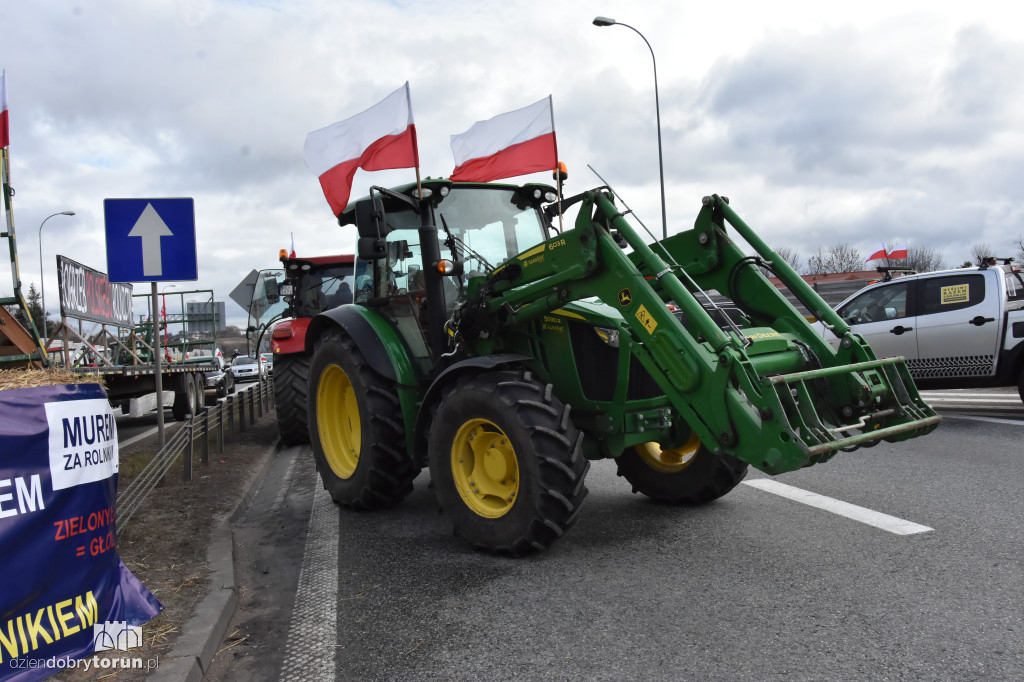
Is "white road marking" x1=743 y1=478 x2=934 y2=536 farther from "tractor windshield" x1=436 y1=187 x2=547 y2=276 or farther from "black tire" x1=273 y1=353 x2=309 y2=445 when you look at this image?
"black tire" x1=273 y1=353 x2=309 y2=445

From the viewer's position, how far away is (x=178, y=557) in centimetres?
494

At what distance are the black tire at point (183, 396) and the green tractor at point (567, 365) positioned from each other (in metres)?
9.66

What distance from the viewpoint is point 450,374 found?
5.15 meters

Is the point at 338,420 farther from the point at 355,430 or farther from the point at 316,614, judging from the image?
the point at 316,614

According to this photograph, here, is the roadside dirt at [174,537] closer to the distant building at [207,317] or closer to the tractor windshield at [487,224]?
the tractor windshield at [487,224]

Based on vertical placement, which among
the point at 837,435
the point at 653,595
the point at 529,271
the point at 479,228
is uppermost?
the point at 479,228

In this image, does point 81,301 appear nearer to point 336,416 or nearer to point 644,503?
point 336,416

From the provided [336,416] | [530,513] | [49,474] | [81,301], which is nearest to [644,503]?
[530,513]

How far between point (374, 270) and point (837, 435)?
13.2 ft

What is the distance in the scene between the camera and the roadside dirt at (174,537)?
143 inches

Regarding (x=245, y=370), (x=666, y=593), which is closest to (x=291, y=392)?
(x=666, y=593)

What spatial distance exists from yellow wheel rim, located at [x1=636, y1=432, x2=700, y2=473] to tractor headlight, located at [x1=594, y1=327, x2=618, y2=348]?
41.6 inches

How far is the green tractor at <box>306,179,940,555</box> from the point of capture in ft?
14.2

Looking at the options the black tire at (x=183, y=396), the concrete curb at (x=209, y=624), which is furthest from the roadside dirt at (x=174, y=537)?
the black tire at (x=183, y=396)
